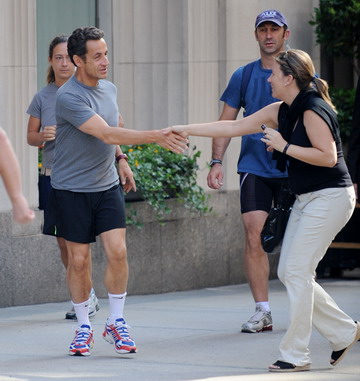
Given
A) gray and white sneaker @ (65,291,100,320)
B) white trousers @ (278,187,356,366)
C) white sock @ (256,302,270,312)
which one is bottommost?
gray and white sneaker @ (65,291,100,320)

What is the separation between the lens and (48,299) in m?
9.80

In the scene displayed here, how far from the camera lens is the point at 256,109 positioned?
8.66 meters

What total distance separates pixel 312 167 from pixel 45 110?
268 centimetres

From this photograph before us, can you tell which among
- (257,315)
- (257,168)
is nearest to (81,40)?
(257,168)

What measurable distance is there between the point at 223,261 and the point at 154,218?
1136 mm

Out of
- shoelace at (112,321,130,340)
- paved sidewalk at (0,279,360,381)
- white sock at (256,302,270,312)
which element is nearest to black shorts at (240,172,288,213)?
white sock at (256,302,270,312)

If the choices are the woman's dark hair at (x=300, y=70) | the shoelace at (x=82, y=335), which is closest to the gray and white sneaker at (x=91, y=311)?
the shoelace at (x=82, y=335)

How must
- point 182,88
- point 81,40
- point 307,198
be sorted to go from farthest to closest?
point 182,88 < point 81,40 < point 307,198

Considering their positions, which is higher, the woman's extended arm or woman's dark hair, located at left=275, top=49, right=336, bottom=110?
woman's dark hair, located at left=275, top=49, right=336, bottom=110

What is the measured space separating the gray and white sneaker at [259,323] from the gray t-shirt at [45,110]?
6.12ft

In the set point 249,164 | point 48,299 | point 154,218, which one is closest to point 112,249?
point 249,164

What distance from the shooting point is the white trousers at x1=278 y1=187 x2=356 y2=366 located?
6902 mm

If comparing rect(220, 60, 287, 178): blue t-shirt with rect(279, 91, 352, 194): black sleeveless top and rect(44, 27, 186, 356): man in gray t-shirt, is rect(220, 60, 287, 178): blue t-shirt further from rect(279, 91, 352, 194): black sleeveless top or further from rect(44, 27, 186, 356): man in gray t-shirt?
rect(279, 91, 352, 194): black sleeveless top

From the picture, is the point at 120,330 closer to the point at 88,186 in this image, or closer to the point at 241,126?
the point at 88,186
